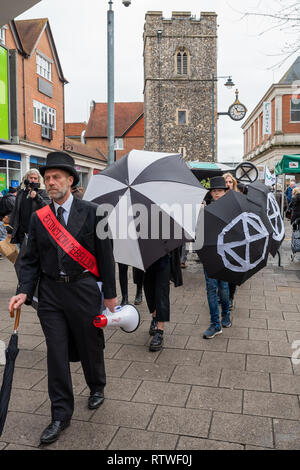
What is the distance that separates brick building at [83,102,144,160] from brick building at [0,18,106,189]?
95.3 ft

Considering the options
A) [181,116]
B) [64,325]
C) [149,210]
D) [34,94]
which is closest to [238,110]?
[34,94]

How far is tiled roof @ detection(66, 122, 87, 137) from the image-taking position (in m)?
70.6

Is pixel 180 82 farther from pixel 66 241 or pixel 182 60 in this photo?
pixel 66 241

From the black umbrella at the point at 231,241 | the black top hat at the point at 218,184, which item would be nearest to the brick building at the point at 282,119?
the black top hat at the point at 218,184

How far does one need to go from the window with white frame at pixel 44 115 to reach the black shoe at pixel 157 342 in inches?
899

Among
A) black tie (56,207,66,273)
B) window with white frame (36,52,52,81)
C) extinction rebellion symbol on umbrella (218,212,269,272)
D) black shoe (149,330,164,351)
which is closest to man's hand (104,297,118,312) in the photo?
black tie (56,207,66,273)

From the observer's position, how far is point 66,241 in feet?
10.2

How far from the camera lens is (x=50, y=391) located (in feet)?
10.3

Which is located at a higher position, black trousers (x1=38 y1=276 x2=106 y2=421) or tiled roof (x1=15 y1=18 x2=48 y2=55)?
tiled roof (x1=15 y1=18 x2=48 y2=55)

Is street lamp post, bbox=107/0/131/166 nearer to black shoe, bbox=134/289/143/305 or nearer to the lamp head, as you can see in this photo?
black shoe, bbox=134/289/143/305

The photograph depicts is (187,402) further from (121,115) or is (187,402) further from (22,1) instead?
(121,115)

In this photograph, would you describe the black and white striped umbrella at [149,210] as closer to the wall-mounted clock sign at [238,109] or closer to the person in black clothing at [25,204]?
the person in black clothing at [25,204]
